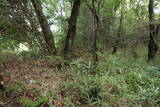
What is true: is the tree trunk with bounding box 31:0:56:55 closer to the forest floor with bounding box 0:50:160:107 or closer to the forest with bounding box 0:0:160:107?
the forest with bounding box 0:0:160:107

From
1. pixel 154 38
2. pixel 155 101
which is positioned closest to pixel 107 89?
pixel 155 101

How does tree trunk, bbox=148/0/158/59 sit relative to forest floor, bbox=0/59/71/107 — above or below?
above

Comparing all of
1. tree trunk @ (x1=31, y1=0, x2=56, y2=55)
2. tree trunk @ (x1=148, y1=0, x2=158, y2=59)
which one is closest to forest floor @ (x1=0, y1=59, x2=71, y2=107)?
tree trunk @ (x1=31, y1=0, x2=56, y2=55)

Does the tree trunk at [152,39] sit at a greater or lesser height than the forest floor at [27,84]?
greater

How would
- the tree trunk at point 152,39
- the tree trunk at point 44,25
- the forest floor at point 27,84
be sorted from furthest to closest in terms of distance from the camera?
1. the tree trunk at point 152,39
2. the tree trunk at point 44,25
3. the forest floor at point 27,84

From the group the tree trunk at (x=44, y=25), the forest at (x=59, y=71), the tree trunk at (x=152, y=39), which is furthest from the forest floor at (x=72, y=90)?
the tree trunk at (x=152, y=39)

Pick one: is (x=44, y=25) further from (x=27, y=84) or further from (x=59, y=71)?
(x=27, y=84)

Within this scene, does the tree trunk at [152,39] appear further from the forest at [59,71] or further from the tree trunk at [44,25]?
the tree trunk at [44,25]

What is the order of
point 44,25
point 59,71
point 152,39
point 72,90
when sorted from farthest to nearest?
point 152,39
point 44,25
point 59,71
point 72,90

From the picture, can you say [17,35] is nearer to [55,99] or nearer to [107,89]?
[55,99]

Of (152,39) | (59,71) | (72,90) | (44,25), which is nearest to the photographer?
(72,90)

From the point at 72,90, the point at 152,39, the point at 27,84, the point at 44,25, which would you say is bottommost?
the point at 72,90

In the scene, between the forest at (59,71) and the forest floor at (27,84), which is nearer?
the forest floor at (27,84)

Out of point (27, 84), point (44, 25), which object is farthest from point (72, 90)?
point (44, 25)
